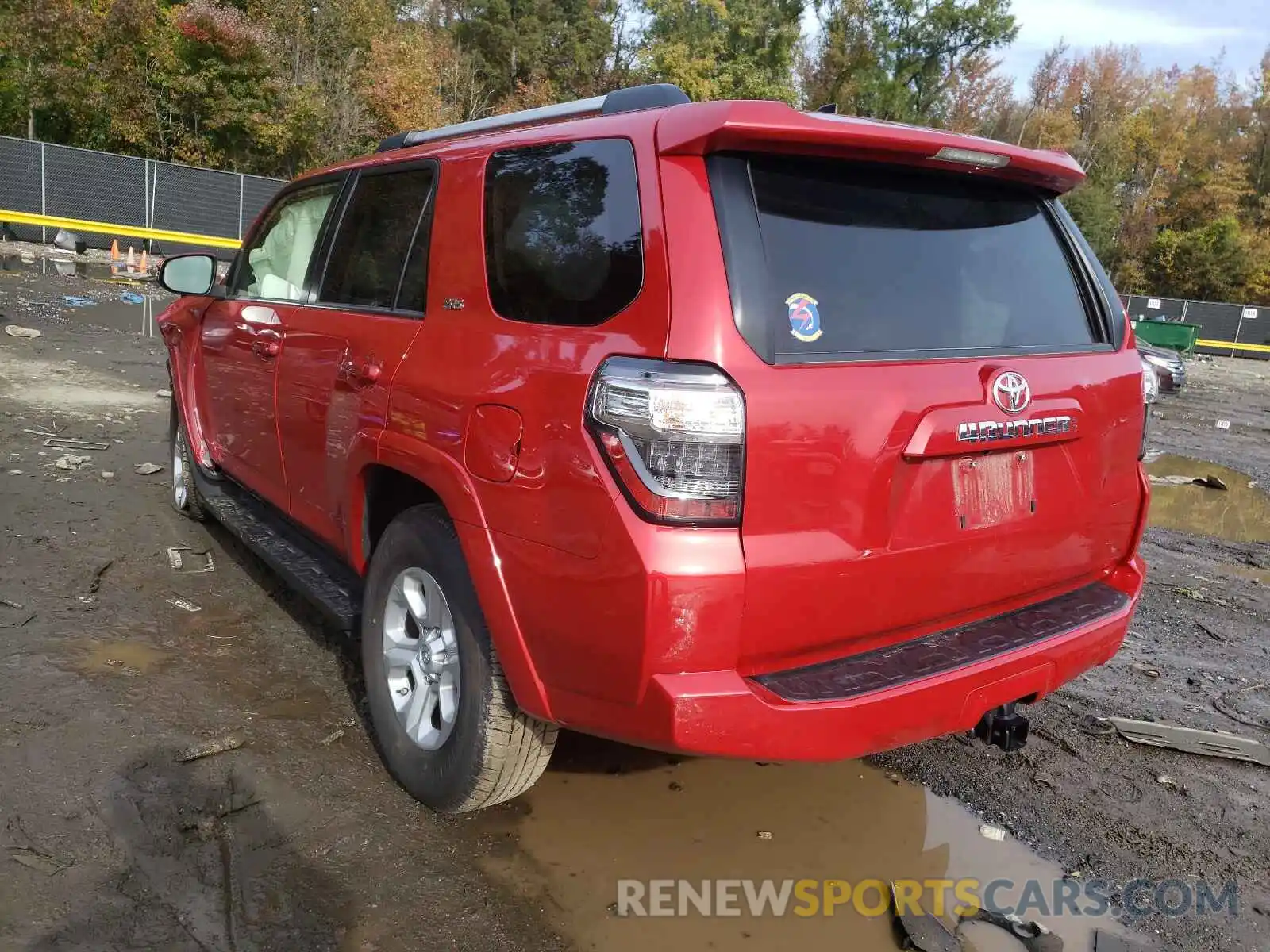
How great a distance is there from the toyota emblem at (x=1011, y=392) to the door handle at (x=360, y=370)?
70.4 inches

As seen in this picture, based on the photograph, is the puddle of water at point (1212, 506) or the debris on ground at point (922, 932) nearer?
the debris on ground at point (922, 932)

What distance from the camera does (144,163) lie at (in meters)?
23.2

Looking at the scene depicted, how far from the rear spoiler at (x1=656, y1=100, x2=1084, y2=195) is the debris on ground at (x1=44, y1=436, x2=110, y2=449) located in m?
5.99

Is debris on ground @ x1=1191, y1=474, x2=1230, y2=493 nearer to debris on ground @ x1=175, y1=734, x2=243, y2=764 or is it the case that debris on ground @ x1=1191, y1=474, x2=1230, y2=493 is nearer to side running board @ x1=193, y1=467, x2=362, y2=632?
side running board @ x1=193, y1=467, x2=362, y2=632

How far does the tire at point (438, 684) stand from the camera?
253 centimetres

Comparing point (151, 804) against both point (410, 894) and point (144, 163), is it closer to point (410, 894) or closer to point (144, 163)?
point (410, 894)

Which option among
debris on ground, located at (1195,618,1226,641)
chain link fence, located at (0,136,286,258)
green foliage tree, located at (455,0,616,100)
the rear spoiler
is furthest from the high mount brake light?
green foliage tree, located at (455,0,616,100)

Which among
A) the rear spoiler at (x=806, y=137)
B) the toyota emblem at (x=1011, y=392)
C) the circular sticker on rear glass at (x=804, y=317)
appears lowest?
the toyota emblem at (x=1011, y=392)

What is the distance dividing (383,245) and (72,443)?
4.78m

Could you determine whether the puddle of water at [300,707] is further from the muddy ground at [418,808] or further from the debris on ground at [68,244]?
the debris on ground at [68,244]

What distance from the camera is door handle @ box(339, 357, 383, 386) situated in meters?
2.95

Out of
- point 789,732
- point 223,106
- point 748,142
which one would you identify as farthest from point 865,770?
point 223,106

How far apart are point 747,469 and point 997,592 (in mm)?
963

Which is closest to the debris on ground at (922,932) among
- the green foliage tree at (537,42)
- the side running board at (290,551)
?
the side running board at (290,551)
